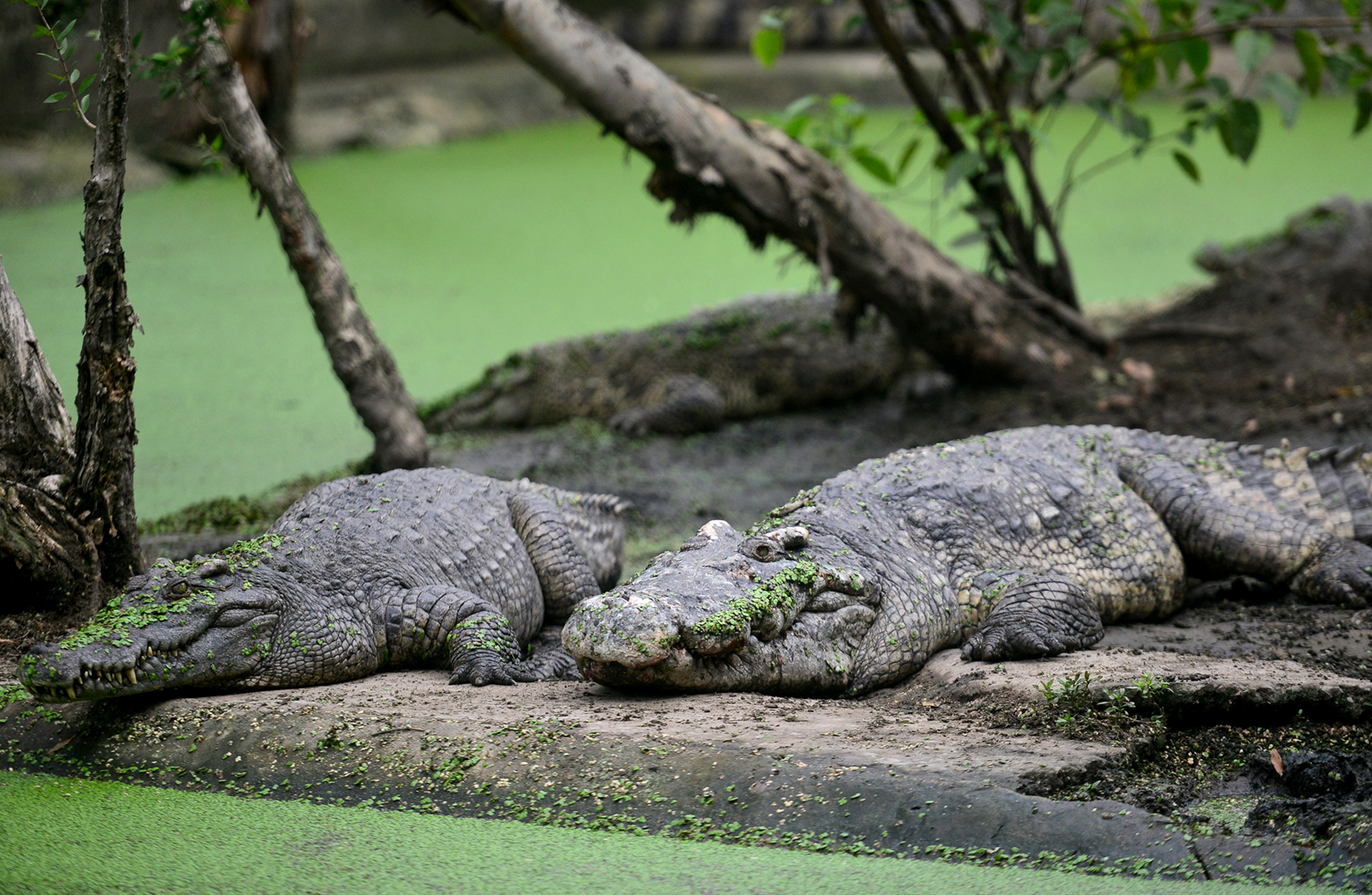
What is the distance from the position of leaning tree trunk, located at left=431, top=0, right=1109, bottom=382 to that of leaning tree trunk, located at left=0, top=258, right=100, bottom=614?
8.71 ft

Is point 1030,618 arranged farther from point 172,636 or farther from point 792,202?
point 792,202

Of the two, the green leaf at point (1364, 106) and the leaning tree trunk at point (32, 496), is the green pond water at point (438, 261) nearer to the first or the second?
the leaning tree trunk at point (32, 496)

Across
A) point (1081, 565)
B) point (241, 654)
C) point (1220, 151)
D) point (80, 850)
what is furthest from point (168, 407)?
point (1220, 151)

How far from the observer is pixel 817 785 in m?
2.59

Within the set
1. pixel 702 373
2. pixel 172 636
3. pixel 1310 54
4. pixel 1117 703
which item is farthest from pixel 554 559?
pixel 1310 54

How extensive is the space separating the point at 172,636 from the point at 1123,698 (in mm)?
2478

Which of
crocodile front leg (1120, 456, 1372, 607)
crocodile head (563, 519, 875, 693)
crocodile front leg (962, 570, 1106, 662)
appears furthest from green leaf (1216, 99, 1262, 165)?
crocodile head (563, 519, 875, 693)

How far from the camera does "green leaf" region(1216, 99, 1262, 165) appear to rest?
240 inches

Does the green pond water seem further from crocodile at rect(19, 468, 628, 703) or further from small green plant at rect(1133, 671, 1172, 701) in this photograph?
small green plant at rect(1133, 671, 1172, 701)

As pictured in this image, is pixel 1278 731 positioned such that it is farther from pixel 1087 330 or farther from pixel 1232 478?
pixel 1087 330

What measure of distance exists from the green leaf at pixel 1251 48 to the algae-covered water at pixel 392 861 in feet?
14.9

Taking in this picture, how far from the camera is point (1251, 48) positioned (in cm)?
564

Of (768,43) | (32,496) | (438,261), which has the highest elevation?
(768,43)

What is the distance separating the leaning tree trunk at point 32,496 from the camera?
12.1 ft
